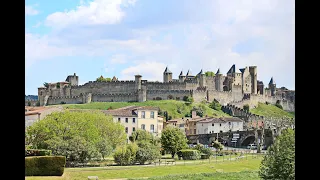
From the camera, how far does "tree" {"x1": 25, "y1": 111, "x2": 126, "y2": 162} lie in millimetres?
23703

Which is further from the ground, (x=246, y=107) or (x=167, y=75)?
(x=167, y=75)

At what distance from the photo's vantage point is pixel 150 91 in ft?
228

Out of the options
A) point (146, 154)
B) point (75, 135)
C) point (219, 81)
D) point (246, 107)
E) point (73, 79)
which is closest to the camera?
point (146, 154)

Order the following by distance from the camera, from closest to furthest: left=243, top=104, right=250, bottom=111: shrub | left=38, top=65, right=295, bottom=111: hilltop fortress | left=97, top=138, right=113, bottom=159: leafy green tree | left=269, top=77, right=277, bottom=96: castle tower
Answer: left=97, top=138, right=113, bottom=159: leafy green tree
left=38, top=65, right=295, bottom=111: hilltop fortress
left=243, top=104, right=250, bottom=111: shrub
left=269, top=77, right=277, bottom=96: castle tower

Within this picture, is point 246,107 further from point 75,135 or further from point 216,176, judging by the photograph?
point 216,176

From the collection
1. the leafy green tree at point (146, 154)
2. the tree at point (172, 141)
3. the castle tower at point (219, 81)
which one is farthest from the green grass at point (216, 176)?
the castle tower at point (219, 81)

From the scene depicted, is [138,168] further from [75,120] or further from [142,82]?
[142,82]

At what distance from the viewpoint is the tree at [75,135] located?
23703 millimetres

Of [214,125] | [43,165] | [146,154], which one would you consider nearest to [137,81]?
[214,125]

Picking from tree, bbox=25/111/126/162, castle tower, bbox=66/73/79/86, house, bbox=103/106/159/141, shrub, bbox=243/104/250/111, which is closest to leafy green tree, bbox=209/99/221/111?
shrub, bbox=243/104/250/111

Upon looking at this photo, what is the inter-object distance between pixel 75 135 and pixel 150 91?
4436 cm

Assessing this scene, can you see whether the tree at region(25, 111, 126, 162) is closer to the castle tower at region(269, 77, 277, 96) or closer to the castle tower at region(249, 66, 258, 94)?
the castle tower at region(249, 66, 258, 94)

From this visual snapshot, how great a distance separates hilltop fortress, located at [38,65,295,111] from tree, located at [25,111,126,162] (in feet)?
129
